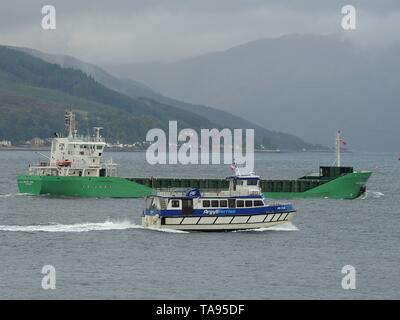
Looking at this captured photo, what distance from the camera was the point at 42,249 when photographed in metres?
66.8

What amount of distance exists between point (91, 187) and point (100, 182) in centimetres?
113

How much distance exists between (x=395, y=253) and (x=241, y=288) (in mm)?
17546

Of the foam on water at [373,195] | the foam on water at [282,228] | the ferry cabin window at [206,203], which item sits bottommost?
the foam on water at [282,228]

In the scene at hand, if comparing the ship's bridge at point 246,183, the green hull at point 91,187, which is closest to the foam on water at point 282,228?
the ship's bridge at point 246,183

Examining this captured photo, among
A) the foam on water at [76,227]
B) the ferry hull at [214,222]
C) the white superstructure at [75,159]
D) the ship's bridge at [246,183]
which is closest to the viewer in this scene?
the ferry hull at [214,222]

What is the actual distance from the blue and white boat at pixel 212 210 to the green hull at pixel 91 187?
3386 cm

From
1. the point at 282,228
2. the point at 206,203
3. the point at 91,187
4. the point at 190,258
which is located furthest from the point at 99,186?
the point at 190,258

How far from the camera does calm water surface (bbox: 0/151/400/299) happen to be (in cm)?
5391

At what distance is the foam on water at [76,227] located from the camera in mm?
76938

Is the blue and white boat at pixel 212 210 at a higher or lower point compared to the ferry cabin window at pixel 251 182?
lower

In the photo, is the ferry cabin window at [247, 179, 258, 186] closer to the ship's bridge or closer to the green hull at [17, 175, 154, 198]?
the ship's bridge

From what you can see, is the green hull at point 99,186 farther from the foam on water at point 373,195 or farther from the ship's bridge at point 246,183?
the ship's bridge at point 246,183
